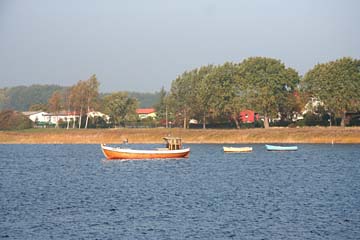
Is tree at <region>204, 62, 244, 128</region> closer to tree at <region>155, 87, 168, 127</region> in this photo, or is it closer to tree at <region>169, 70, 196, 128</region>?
tree at <region>169, 70, 196, 128</region>

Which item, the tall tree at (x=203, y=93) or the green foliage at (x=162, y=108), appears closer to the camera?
the tall tree at (x=203, y=93)

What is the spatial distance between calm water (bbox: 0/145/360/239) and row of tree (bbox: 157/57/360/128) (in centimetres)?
5394

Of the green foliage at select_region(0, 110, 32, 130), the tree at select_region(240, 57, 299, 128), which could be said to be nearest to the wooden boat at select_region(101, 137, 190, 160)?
the tree at select_region(240, 57, 299, 128)

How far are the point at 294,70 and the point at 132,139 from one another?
45.9 metres

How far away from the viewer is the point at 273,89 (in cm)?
13425

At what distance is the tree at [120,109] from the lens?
170175 millimetres

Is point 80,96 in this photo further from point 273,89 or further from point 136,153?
point 136,153

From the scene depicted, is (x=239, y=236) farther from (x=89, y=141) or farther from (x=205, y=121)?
(x=205, y=121)

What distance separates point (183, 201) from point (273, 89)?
95.1 m

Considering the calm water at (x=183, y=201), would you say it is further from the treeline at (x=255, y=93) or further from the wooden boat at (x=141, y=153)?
the treeline at (x=255, y=93)

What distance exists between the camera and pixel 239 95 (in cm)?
13762

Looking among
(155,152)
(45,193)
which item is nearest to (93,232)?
(45,193)

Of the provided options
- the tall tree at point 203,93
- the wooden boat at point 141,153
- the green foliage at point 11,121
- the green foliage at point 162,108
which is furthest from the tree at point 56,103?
the wooden boat at point 141,153

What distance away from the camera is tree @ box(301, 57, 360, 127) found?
405ft
